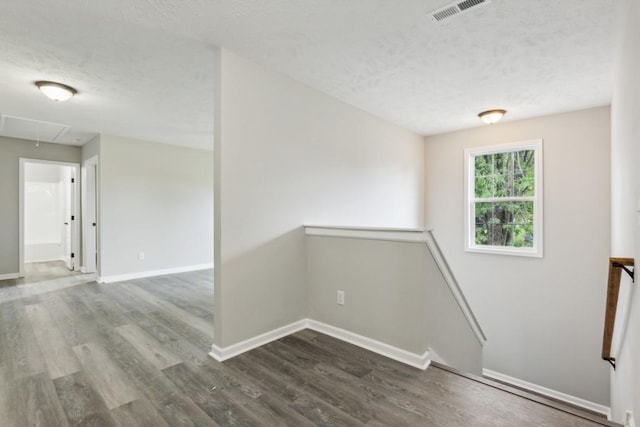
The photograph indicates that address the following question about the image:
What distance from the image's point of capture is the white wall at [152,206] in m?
5.00

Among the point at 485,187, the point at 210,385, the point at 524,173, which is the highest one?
the point at 524,173

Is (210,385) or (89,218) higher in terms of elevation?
(89,218)

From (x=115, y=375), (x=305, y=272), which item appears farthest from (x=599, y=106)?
(x=115, y=375)

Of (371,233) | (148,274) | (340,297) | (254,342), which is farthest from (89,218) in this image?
(371,233)

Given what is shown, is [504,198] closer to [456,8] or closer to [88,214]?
[456,8]

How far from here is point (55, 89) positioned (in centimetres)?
308

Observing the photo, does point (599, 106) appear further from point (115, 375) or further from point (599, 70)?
point (115, 375)

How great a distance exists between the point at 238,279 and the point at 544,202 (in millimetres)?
4187

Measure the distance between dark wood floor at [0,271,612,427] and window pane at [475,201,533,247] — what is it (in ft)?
10.3

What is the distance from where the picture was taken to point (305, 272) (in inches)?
123

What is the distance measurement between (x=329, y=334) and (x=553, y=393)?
3.42 meters

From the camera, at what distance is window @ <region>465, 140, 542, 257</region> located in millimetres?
4391

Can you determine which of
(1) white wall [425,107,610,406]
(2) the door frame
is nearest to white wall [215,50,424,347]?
(1) white wall [425,107,610,406]

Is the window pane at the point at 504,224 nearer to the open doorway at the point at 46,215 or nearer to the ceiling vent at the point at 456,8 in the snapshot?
the ceiling vent at the point at 456,8
